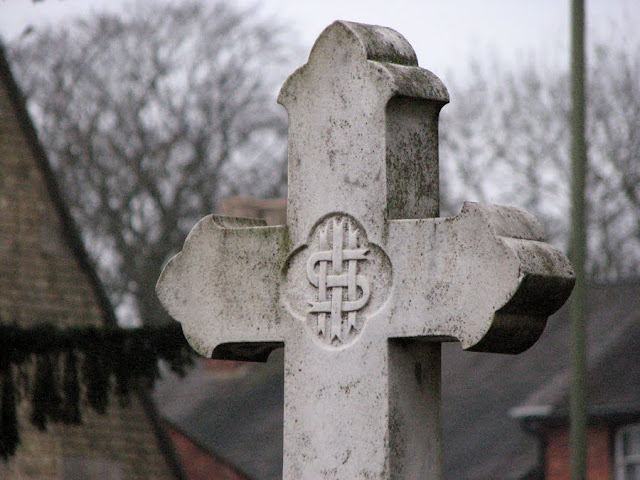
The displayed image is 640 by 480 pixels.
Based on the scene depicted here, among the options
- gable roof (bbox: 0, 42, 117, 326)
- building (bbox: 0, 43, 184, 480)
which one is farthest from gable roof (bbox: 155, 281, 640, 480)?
gable roof (bbox: 0, 42, 117, 326)

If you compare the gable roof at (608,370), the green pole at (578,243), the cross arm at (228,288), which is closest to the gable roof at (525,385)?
the gable roof at (608,370)

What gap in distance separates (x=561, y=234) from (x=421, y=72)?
65.2 ft

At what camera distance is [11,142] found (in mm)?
11852

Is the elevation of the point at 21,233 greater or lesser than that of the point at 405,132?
lesser

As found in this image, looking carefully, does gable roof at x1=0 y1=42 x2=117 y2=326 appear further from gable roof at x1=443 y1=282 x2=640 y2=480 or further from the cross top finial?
gable roof at x1=443 y1=282 x2=640 y2=480

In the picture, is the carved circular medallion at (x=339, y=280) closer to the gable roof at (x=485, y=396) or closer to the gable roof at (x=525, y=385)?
the gable roof at (x=485, y=396)

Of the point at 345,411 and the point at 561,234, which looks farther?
the point at 561,234

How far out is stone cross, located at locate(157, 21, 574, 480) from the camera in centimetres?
462

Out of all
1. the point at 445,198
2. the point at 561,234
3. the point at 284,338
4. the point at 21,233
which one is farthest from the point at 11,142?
the point at 445,198

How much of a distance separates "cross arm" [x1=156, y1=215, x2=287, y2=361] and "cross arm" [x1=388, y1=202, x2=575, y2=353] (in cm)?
49

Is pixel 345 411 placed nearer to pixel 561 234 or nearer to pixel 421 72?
pixel 421 72

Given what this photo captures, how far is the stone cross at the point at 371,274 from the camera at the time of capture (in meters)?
4.62

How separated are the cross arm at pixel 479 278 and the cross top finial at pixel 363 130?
164 mm

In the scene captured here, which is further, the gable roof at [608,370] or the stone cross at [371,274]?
the gable roof at [608,370]
